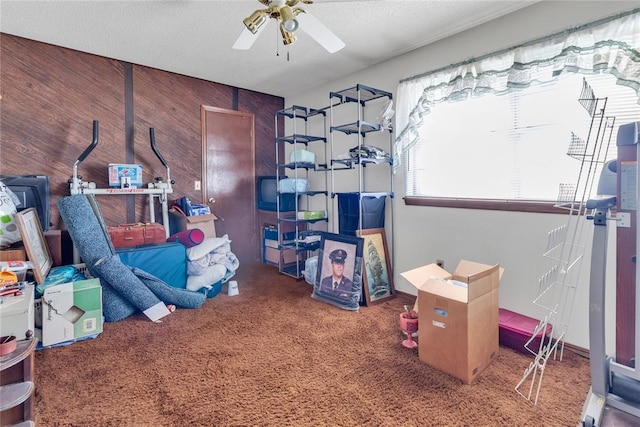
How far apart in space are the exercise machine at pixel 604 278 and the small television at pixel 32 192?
3906 millimetres

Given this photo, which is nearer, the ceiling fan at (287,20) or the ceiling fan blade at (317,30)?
the ceiling fan at (287,20)

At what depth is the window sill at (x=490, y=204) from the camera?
84.2 inches

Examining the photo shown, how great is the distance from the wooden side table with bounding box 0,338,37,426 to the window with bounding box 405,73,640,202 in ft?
9.28

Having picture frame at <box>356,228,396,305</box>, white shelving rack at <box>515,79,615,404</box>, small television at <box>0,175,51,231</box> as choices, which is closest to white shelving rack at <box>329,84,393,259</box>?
picture frame at <box>356,228,396,305</box>

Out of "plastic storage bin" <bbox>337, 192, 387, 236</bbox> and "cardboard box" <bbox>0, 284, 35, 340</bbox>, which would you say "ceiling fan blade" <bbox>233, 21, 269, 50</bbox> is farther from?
"cardboard box" <bbox>0, 284, 35, 340</bbox>

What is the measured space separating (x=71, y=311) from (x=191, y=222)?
1.40 meters

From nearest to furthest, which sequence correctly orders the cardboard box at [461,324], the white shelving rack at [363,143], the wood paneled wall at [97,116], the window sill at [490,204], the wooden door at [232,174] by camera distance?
the cardboard box at [461,324]
the window sill at [490,204]
the wood paneled wall at [97,116]
the white shelving rack at [363,143]
the wooden door at [232,174]

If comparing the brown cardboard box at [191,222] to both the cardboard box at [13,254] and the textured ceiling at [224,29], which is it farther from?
the textured ceiling at [224,29]

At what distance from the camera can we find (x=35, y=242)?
2473mm

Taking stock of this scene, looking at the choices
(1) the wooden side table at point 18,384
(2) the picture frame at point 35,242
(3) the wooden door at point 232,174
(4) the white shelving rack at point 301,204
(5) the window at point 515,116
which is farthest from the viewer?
(3) the wooden door at point 232,174

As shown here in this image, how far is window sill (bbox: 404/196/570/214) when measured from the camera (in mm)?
2139

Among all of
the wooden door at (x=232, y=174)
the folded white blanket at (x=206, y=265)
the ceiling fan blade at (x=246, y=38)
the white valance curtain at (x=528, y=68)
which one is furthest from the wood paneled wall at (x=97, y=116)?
the white valance curtain at (x=528, y=68)

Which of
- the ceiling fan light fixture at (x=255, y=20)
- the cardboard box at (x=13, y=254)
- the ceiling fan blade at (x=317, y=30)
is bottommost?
the cardboard box at (x=13, y=254)

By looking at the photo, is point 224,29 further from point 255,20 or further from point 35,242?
point 35,242
